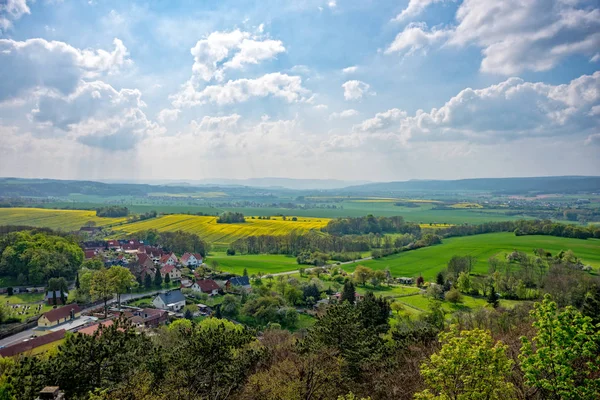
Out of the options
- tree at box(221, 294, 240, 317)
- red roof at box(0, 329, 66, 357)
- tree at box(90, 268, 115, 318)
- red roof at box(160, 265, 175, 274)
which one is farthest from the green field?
red roof at box(0, 329, 66, 357)

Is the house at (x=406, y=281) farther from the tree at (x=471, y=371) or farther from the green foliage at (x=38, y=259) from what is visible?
the green foliage at (x=38, y=259)

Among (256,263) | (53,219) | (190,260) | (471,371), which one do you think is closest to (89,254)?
(190,260)

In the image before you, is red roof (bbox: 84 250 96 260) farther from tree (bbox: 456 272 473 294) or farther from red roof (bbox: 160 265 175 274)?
tree (bbox: 456 272 473 294)

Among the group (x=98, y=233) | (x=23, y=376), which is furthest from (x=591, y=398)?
(x=98, y=233)

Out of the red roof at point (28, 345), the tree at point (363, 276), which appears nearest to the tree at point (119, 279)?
the red roof at point (28, 345)

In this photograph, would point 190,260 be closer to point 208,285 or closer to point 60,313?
point 208,285

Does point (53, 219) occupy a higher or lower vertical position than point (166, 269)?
higher
